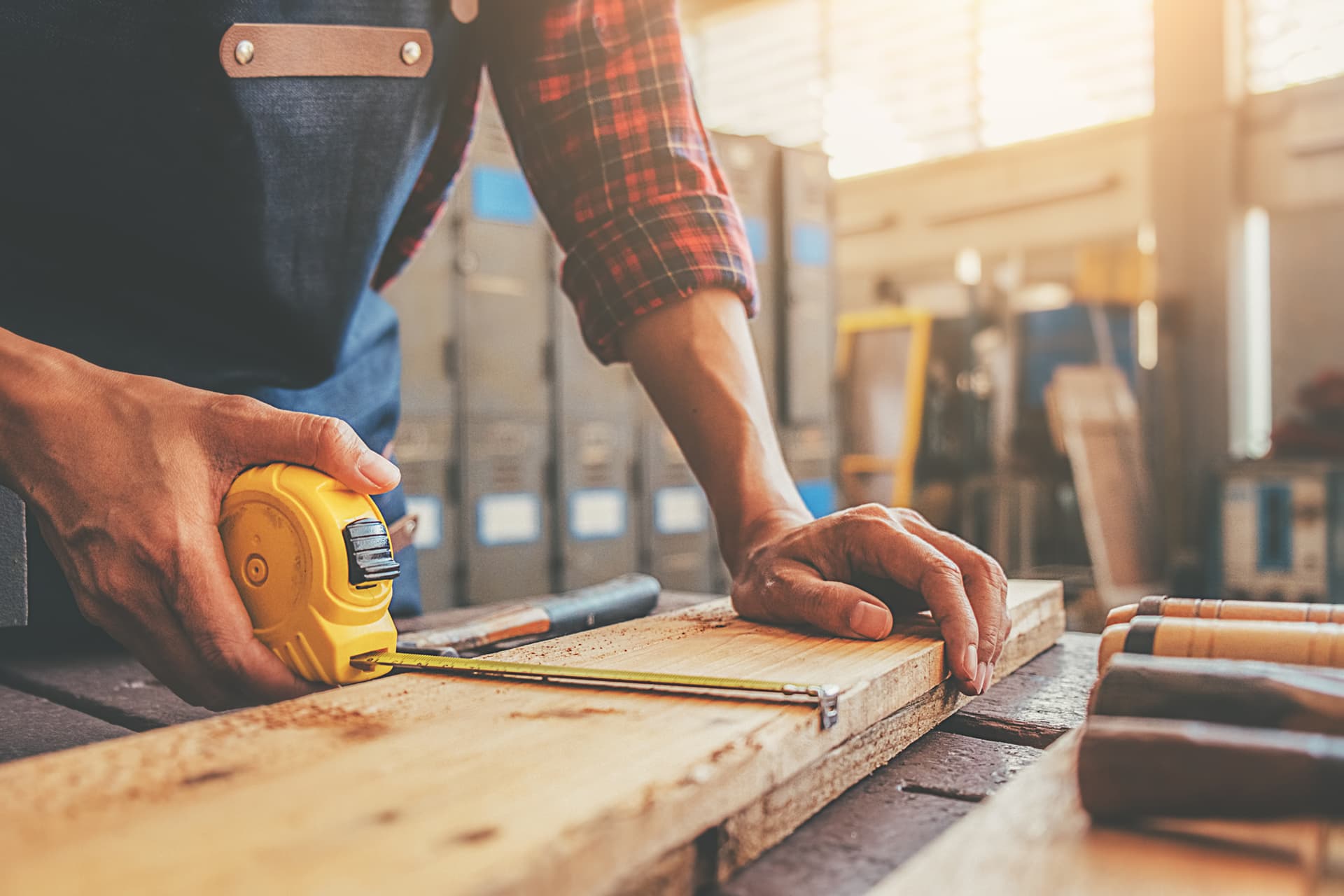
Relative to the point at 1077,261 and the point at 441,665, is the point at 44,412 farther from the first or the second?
the point at 1077,261

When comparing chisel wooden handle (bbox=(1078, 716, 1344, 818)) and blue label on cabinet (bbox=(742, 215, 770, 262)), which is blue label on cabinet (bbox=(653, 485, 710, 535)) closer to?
blue label on cabinet (bbox=(742, 215, 770, 262))

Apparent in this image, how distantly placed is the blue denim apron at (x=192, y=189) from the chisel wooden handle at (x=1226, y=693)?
103cm

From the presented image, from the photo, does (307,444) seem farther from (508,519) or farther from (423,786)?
(508,519)

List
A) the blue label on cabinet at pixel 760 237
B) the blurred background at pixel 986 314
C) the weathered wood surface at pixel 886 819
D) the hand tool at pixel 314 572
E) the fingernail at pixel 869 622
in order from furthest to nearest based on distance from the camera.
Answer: the blue label on cabinet at pixel 760 237, the blurred background at pixel 986 314, the fingernail at pixel 869 622, the hand tool at pixel 314 572, the weathered wood surface at pixel 886 819

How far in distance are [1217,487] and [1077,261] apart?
2.49 meters

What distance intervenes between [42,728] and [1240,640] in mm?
1093

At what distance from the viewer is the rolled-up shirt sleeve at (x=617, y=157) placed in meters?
1.29

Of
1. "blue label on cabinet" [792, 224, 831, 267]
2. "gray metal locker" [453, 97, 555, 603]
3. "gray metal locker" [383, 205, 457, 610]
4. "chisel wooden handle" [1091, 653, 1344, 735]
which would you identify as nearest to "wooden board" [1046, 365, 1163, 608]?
"blue label on cabinet" [792, 224, 831, 267]

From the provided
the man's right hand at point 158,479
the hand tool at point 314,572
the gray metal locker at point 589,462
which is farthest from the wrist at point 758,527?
the gray metal locker at point 589,462

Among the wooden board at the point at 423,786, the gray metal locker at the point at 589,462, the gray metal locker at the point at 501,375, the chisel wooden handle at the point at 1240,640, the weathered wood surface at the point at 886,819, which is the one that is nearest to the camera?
the wooden board at the point at 423,786

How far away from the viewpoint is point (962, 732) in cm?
96

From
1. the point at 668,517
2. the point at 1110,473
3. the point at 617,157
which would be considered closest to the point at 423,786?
the point at 617,157

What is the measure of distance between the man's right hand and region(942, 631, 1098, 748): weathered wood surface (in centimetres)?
62

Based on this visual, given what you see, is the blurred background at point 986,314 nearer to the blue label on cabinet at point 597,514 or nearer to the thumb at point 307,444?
the blue label on cabinet at point 597,514
